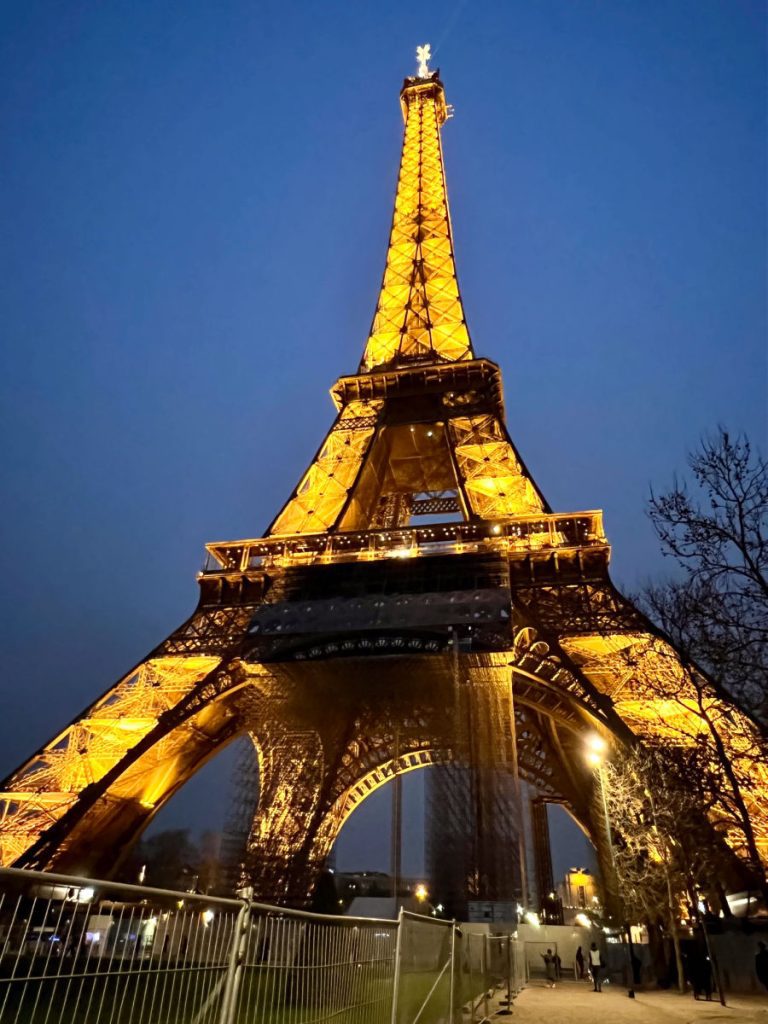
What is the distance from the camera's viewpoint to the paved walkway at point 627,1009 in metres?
8.91

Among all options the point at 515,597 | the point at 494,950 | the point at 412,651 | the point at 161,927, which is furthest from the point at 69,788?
the point at 161,927

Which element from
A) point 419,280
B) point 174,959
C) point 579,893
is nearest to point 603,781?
point 174,959

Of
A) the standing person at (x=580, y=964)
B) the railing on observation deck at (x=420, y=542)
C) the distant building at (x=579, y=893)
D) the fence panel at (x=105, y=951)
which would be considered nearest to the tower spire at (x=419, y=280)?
the railing on observation deck at (x=420, y=542)

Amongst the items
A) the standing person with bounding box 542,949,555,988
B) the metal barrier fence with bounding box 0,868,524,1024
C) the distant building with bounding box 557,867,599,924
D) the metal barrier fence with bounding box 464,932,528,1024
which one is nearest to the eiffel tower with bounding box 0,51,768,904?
the standing person with bounding box 542,949,555,988

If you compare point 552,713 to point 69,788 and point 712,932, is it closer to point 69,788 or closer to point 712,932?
point 712,932

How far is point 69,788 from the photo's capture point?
17.8 metres

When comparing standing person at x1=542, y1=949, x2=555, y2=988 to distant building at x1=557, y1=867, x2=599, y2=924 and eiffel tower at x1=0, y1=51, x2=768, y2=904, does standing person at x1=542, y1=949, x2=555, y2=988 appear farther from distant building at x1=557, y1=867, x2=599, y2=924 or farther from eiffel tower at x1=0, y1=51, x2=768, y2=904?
distant building at x1=557, y1=867, x2=599, y2=924

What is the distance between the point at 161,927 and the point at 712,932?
666 inches

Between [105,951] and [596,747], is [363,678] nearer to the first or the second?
[596,747]

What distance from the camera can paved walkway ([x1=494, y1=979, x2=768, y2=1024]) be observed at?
8906 mm

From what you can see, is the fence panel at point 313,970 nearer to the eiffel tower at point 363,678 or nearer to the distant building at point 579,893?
the eiffel tower at point 363,678

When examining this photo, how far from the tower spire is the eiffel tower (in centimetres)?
653

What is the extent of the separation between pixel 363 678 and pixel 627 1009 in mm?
11335

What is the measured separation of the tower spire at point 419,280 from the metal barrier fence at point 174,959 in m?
30.0
